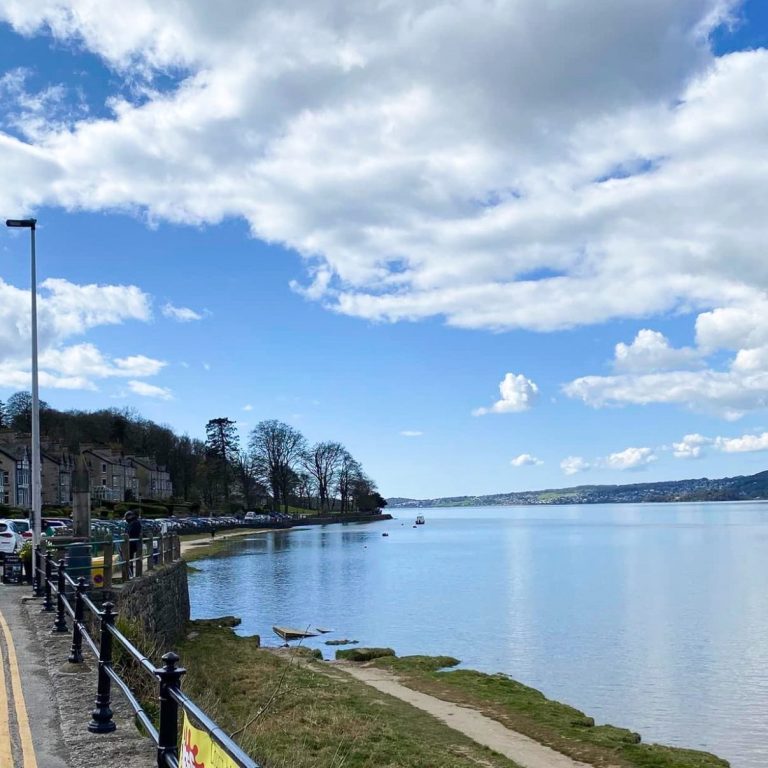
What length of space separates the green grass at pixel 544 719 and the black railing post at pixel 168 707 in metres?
12.8

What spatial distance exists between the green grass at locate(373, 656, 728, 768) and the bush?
1.38 meters

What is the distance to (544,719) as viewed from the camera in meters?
18.4

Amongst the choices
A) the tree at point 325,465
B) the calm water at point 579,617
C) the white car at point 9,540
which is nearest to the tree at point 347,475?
the tree at point 325,465

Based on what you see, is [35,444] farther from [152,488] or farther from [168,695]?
[152,488]

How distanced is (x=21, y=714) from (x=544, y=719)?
13398 mm

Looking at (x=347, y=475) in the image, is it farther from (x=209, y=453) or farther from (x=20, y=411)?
(x=20, y=411)

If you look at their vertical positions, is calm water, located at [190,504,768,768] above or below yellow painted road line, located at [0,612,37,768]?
below

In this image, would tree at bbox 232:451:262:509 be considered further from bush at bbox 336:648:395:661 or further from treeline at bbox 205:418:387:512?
bush at bbox 336:648:395:661

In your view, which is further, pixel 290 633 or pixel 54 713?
pixel 290 633

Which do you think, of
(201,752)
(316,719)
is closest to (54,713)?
(201,752)

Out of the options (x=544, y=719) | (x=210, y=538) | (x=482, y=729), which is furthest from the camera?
(x=210, y=538)

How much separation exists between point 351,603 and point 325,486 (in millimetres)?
118195

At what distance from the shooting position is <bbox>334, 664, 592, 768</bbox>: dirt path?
51.4 feet

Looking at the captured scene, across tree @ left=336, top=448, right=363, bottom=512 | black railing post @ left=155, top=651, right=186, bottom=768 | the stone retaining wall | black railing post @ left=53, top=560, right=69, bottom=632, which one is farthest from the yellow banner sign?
tree @ left=336, top=448, right=363, bottom=512
